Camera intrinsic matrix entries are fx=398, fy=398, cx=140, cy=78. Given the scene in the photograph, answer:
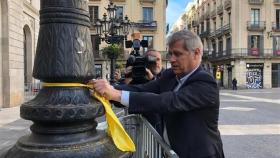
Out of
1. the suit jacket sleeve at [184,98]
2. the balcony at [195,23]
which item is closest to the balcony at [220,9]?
the balcony at [195,23]

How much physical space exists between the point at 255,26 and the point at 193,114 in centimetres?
4828

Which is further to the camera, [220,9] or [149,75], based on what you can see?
[220,9]

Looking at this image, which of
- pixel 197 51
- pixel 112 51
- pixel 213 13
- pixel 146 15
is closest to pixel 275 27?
pixel 213 13

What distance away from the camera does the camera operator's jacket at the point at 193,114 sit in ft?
6.73

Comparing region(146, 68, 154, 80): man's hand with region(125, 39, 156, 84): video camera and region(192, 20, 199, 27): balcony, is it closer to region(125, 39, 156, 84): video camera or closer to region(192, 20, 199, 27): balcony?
region(125, 39, 156, 84): video camera

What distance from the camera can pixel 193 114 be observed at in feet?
7.14

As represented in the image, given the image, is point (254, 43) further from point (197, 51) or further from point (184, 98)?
point (184, 98)

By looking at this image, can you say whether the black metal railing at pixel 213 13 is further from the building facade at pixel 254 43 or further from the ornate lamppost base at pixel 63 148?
the ornate lamppost base at pixel 63 148

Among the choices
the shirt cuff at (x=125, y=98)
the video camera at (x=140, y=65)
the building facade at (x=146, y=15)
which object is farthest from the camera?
the building facade at (x=146, y=15)

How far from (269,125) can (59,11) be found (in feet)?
36.0

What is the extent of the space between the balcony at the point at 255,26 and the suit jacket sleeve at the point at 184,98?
157 feet

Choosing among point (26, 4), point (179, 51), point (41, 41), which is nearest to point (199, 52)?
point (179, 51)

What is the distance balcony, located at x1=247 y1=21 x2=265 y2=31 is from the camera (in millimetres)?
47969

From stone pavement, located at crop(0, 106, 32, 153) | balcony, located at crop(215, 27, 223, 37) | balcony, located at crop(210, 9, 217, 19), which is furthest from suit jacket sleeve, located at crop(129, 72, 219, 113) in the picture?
balcony, located at crop(210, 9, 217, 19)
